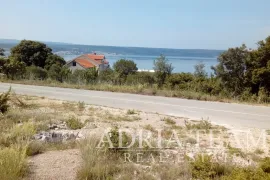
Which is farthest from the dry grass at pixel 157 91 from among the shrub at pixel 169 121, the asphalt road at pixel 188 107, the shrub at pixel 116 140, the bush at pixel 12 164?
the bush at pixel 12 164

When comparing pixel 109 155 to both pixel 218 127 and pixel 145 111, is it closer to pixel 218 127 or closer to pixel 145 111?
pixel 218 127

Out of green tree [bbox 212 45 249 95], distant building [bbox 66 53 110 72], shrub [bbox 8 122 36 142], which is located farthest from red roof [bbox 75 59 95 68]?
shrub [bbox 8 122 36 142]

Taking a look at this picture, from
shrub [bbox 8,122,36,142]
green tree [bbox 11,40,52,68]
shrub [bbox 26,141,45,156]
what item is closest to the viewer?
shrub [bbox 26,141,45,156]

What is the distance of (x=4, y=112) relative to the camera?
8.64 meters

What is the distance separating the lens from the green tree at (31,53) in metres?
59.6

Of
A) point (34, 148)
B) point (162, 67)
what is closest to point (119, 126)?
point (34, 148)

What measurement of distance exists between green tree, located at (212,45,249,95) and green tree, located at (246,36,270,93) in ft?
1.15

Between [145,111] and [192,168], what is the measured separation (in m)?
6.58

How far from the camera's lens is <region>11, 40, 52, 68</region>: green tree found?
5956 cm

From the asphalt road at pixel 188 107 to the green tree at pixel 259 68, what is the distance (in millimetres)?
5162

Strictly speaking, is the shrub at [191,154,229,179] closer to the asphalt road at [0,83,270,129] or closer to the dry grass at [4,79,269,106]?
the asphalt road at [0,83,270,129]

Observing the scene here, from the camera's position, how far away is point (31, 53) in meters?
60.4

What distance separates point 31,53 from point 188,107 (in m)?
54.1

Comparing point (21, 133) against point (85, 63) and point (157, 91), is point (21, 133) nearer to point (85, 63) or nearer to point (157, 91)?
point (157, 91)
